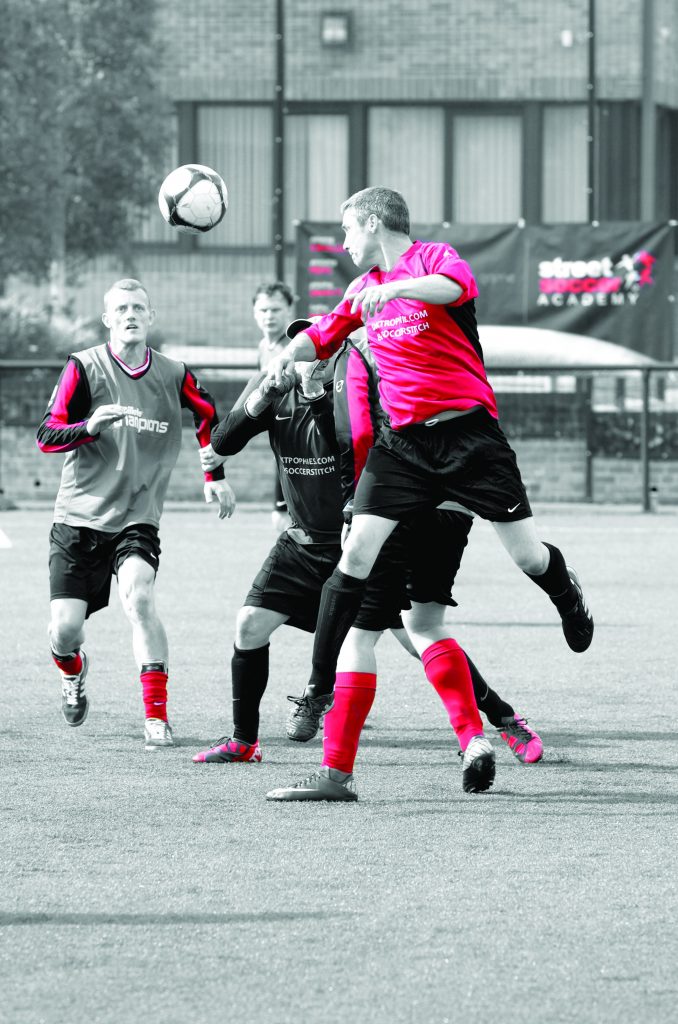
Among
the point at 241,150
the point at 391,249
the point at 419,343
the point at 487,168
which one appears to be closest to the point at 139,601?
the point at 419,343

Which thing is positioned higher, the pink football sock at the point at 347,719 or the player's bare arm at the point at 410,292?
the player's bare arm at the point at 410,292

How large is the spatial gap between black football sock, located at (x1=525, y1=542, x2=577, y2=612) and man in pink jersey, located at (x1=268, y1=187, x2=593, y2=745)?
394 mm

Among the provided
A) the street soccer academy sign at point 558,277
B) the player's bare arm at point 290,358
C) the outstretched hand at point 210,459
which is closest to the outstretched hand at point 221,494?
the outstretched hand at point 210,459

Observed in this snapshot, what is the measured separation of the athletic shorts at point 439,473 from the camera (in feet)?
20.6

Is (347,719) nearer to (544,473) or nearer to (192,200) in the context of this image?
(192,200)

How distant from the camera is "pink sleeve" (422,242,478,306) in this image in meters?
6.09

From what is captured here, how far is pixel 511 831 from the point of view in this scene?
5.79 meters

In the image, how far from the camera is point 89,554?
7.67m

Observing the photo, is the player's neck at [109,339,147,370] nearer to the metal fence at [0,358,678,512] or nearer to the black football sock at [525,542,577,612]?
the black football sock at [525,542,577,612]

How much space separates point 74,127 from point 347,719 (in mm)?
21801

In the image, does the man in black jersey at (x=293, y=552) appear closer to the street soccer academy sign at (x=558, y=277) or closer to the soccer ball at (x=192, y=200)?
the soccer ball at (x=192, y=200)

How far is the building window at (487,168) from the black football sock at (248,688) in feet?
80.6

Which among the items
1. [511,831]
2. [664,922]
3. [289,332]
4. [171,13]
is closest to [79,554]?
[289,332]

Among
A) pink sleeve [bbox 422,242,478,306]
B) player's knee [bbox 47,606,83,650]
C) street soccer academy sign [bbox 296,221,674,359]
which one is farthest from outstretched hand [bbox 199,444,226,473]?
street soccer academy sign [bbox 296,221,674,359]
